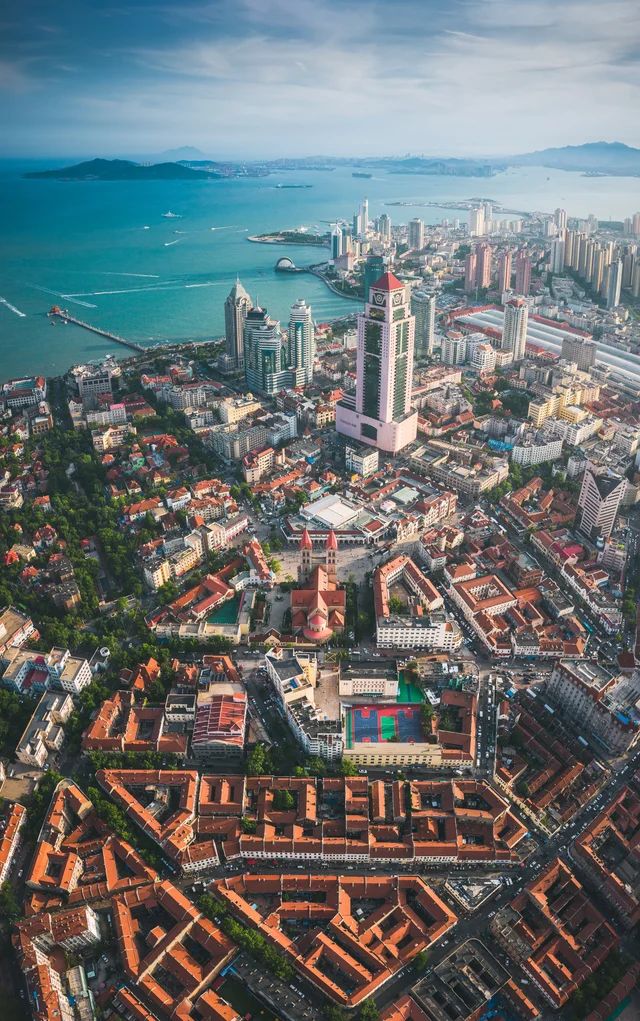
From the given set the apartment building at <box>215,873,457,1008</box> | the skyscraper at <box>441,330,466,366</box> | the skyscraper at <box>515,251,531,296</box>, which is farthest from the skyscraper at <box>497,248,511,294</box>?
the apartment building at <box>215,873,457,1008</box>

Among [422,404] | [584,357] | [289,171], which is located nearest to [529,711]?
[422,404]

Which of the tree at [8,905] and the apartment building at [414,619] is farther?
the apartment building at [414,619]

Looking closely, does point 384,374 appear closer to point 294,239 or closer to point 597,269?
point 597,269

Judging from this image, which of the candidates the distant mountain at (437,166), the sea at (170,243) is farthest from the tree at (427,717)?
the distant mountain at (437,166)

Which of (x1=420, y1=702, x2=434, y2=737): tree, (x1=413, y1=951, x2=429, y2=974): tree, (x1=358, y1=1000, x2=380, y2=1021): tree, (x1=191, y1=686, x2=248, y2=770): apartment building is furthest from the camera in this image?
(x1=420, y1=702, x2=434, y2=737): tree

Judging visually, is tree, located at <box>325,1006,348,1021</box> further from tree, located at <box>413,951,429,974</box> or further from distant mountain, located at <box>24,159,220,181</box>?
distant mountain, located at <box>24,159,220,181</box>

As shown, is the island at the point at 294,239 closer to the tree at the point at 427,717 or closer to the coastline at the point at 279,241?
the coastline at the point at 279,241
